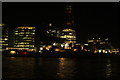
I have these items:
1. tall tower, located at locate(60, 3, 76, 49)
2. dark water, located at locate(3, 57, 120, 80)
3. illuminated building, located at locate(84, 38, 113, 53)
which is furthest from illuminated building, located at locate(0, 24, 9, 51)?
dark water, located at locate(3, 57, 120, 80)

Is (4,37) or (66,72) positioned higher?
(4,37)

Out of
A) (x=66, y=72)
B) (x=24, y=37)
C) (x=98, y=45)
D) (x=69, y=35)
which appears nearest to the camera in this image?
(x=66, y=72)

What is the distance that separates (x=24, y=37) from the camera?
81.8 metres

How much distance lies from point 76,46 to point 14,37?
79.3ft

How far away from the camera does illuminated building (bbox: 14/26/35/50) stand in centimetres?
8039

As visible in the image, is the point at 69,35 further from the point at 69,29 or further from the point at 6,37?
the point at 6,37

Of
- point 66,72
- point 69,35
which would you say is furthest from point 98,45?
point 66,72

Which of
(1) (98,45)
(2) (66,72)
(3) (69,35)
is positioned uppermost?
(3) (69,35)

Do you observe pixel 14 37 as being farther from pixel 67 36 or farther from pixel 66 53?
pixel 66 53

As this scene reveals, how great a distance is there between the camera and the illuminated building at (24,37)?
264 feet

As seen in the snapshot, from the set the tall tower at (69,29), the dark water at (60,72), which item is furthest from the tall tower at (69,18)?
the dark water at (60,72)

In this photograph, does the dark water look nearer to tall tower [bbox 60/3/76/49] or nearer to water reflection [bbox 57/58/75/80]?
water reflection [bbox 57/58/75/80]

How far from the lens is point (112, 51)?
7194cm

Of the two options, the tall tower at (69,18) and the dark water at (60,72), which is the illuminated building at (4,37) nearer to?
the tall tower at (69,18)
